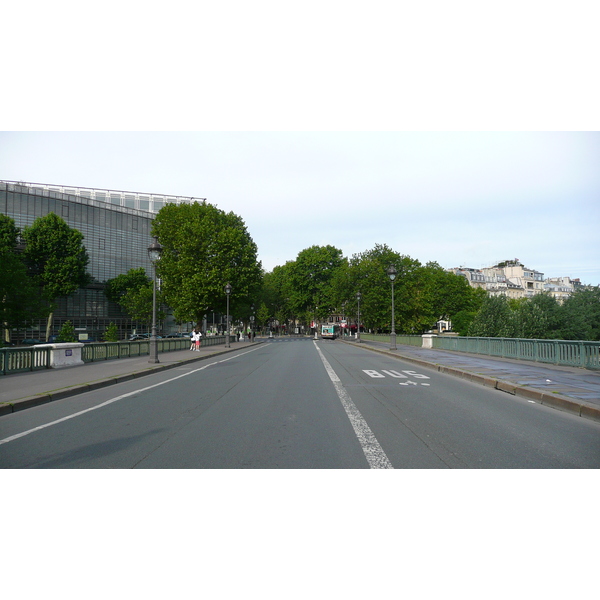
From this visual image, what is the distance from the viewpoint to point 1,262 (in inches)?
1799

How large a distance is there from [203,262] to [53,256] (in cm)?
2443

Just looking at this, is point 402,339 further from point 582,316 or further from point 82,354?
point 82,354

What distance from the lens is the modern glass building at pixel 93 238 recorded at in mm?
67125

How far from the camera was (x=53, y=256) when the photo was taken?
60.2 meters

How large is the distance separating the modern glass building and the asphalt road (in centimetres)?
5975

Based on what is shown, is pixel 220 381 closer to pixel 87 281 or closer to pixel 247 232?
pixel 247 232

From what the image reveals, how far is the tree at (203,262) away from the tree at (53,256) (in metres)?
16.1

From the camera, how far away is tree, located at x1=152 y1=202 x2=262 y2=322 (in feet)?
154

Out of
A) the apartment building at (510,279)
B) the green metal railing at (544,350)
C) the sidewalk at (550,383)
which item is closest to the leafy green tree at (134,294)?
the green metal railing at (544,350)

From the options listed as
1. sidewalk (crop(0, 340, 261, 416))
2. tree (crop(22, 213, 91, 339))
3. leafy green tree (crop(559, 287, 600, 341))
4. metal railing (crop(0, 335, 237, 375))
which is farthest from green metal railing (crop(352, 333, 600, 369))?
tree (crop(22, 213, 91, 339))

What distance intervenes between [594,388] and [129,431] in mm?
10183

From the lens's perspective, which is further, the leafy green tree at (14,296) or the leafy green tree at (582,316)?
the leafy green tree at (14,296)

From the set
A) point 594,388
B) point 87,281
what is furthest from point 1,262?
point 594,388

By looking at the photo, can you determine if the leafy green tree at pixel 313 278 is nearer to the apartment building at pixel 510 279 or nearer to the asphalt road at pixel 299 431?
the apartment building at pixel 510 279
